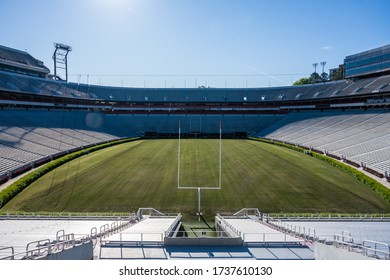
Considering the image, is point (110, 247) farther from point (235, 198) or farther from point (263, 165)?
point (263, 165)

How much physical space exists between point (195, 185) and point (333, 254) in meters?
15.1

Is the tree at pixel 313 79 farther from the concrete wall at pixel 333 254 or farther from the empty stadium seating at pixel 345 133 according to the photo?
the concrete wall at pixel 333 254

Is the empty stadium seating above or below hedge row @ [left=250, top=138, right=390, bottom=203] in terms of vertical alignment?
above

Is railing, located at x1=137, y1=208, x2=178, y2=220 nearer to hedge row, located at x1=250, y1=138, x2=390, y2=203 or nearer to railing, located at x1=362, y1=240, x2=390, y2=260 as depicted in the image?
railing, located at x1=362, y1=240, x2=390, y2=260

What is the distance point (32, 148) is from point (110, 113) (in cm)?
3433

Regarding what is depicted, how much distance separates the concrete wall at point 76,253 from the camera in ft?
22.4

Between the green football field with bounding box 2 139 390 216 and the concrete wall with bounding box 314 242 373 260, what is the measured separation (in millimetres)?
9225

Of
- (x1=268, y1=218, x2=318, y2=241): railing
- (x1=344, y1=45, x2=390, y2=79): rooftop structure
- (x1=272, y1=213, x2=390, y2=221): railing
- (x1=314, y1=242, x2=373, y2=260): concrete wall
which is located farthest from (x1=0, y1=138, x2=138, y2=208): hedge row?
(x1=344, y1=45, x2=390, y2=79): rooftop structure

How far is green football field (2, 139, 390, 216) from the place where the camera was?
18.2m

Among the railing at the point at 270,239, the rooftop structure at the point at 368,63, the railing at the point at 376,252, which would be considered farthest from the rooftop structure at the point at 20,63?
the rooftop structure at the point at 368,63

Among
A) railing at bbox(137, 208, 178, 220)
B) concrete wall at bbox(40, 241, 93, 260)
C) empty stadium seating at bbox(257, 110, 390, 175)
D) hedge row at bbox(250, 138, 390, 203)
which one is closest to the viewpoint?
concrete wall at bbox(40, 241, 93, 260)

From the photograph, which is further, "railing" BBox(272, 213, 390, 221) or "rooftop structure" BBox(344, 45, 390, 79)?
"rooftop structure" BBox(344, 45, 390, 79)

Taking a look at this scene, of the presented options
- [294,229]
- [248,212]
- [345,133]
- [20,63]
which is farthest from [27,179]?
[20,63]
